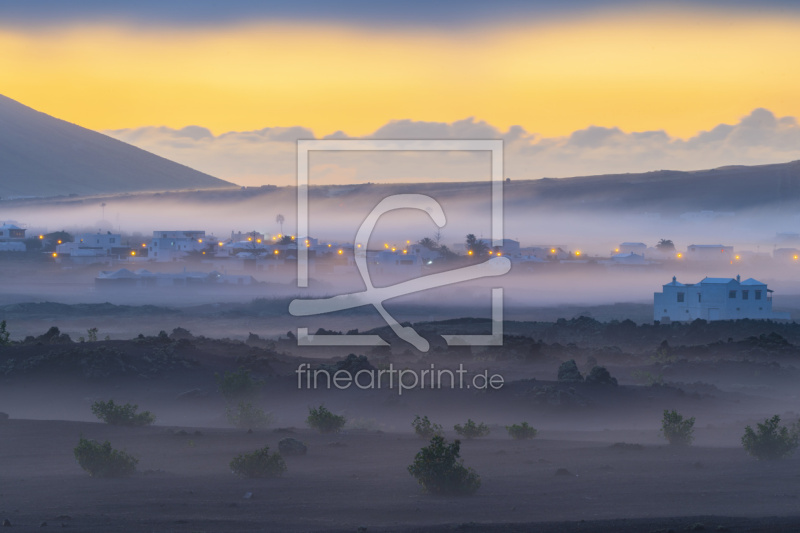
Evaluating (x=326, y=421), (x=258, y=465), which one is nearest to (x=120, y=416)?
(x=326, y=421)

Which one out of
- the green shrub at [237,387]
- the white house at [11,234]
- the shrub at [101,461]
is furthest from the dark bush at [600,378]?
the white house at [11,234]

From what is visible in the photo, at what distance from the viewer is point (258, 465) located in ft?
50.2

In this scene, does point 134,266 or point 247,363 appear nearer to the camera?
point 247,363

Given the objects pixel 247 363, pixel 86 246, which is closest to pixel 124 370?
pixel 247 363

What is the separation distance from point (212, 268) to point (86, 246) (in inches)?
537

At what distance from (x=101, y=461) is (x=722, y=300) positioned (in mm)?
38337

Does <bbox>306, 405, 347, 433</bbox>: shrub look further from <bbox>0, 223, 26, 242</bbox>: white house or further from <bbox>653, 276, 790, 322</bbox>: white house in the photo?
<bbox>0, 223, 26, 242</bbox>: white house

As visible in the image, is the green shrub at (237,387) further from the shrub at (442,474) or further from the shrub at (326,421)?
the shrub at (442,474)

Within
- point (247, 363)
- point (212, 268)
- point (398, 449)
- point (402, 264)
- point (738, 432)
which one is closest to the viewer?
point (398, 449)

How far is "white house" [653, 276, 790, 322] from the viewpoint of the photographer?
47781mm

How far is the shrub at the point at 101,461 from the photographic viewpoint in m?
15.2

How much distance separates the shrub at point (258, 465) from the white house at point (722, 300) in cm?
3643

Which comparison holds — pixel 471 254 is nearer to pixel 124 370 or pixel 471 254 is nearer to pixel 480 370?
pixel 480 370

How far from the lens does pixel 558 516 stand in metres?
12.5
